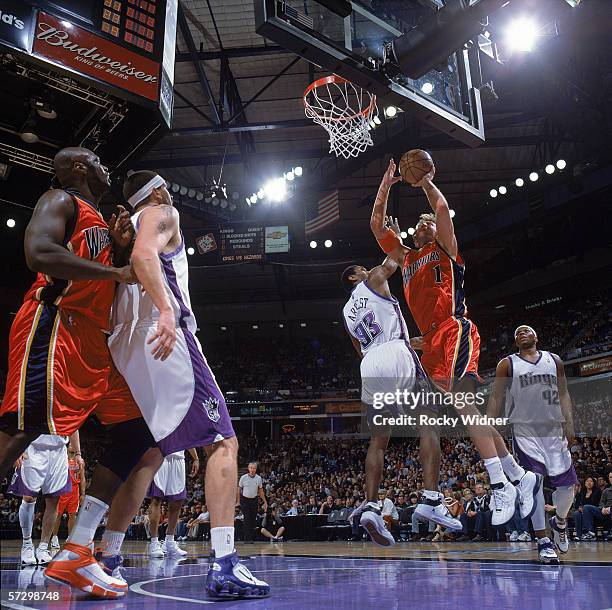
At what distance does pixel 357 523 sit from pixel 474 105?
3789mm

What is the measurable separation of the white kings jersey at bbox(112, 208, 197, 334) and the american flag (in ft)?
41.6

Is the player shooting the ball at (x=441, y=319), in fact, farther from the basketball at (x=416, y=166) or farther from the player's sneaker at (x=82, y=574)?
the player's sneaker at (x=82, y=574)

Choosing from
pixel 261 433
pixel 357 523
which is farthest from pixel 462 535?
pixel 261 433

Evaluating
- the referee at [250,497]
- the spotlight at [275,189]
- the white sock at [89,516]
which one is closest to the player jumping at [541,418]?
the white sock at [89,516]

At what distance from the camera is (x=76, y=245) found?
111 inches

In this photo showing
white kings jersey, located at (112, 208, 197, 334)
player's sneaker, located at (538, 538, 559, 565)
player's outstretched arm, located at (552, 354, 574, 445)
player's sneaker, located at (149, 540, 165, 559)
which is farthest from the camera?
player's sneaker, located at (149, 540, 165, 559)

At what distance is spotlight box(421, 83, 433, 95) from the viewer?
527 cm

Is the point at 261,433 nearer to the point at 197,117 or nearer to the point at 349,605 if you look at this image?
the point at 197,117

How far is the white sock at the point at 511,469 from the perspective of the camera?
15.3 feet

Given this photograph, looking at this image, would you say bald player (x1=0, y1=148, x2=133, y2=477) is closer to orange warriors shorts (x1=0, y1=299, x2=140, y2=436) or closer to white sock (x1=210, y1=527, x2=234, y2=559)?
orange warriors shorts (x1=0, y1=299, x2=140, y2=436)

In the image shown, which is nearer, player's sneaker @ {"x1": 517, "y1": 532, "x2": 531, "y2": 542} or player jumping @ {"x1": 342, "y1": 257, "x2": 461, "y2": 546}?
player jumping @ {"x1": 342, "y1": 257, "x2": 461, "y2": 546}

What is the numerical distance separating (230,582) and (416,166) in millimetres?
3201

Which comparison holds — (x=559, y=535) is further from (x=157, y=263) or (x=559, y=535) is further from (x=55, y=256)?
(x=55, y=256)

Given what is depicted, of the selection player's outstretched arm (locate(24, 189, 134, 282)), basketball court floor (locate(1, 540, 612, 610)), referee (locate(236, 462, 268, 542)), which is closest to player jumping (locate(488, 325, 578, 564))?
basketball court floor (locate(1, 540, 612, 610))
